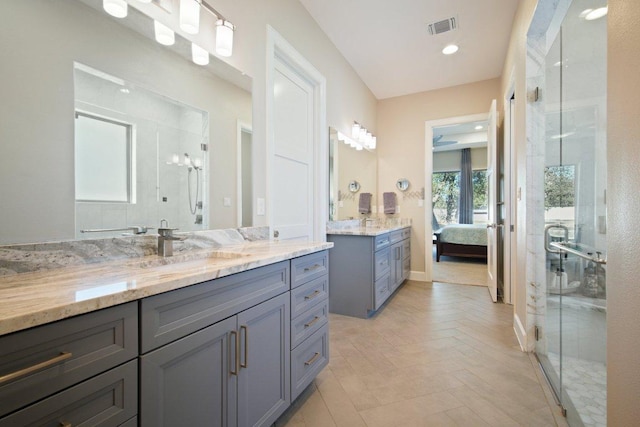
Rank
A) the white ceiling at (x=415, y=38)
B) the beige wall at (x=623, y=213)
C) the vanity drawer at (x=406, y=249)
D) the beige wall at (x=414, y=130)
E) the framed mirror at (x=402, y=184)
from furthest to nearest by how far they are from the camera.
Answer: the framed mirror at (x=402, y=184)
the beige wall at (x=414, y=130)
the vanity drawer at (x=406, y=249)
the white ceiling at (x=415, y=38)
the beige wall at (x=623, y=213)

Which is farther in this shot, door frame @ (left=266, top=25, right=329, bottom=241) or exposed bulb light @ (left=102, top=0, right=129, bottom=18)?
door frame @ (left=266, top=25, right=329, bottom=241)

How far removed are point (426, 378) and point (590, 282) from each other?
106cm

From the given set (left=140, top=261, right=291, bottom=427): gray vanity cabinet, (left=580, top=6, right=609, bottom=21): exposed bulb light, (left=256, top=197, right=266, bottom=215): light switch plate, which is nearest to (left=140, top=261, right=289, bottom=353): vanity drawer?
(left=140, top=261, right=291, bottom=427): gray vanity cabinet

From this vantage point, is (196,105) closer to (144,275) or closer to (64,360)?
(144,275)

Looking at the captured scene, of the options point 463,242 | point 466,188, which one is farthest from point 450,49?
point 466,188

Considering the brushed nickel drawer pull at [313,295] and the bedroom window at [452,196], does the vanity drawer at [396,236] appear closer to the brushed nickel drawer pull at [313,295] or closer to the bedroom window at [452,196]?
the brushed nickel drawer pull at [313,295]

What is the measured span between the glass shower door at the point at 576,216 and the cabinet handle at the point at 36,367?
6.25 ft

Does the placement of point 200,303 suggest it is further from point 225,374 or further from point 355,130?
point 355,130

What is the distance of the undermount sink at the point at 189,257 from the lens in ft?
4.10

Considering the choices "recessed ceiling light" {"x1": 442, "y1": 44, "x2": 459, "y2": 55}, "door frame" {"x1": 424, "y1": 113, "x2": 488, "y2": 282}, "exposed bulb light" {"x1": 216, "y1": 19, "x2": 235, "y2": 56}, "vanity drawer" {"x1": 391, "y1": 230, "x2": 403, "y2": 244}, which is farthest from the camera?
"door frame" {"x1": 424, "y1": 113, "x2": 488, "y2": 282}

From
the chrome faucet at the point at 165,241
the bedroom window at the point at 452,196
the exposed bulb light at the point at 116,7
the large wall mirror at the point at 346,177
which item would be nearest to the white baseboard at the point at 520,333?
the large wall mirror at the point at 346,177

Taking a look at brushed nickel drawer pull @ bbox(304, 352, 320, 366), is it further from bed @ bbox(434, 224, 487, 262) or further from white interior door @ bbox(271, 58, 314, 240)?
bed @ bbox(434, 224, 487, 262)

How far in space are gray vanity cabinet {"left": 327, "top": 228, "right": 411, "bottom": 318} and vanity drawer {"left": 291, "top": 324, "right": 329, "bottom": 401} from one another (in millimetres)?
1140

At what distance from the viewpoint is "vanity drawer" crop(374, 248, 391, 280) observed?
9.47 ft
